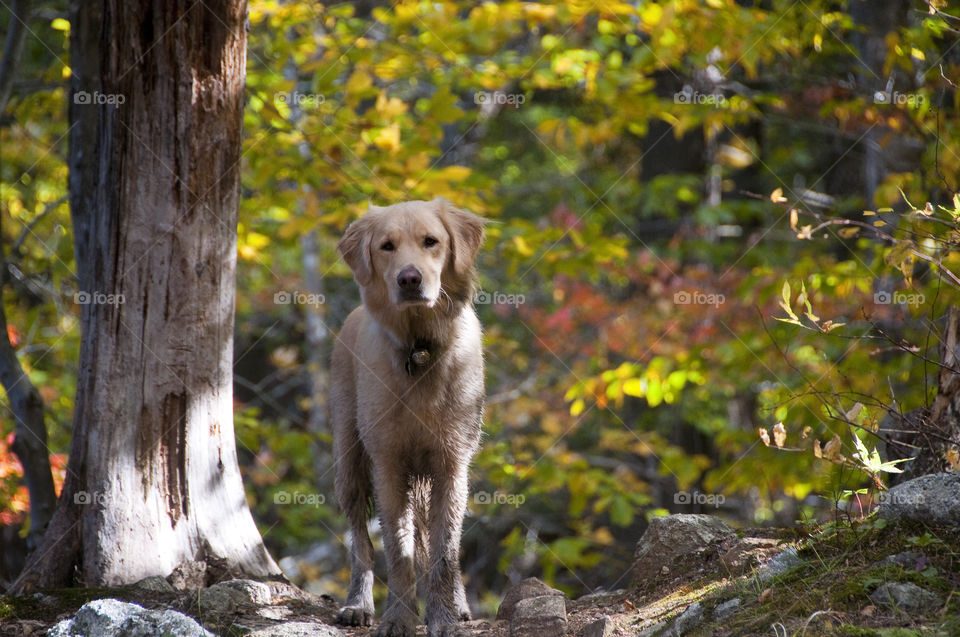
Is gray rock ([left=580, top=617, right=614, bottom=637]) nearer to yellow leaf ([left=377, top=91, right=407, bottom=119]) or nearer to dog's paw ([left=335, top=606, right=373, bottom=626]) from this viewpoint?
dog's paw ([left=335, top=606, right=373, bottom=626])

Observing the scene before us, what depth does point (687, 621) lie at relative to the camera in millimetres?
3420

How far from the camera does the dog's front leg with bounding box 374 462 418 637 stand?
4230mm

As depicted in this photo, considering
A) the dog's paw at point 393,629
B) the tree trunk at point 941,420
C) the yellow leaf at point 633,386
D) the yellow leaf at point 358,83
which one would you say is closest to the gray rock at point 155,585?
the dog's paw at point 393,629

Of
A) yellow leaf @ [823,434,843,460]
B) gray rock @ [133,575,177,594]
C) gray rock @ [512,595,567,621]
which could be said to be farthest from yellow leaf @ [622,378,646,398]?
gray rock @ [133,575,177,594]

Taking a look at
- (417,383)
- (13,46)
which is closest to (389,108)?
(13,46)

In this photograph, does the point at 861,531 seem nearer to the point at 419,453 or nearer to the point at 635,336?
the point at 419,453

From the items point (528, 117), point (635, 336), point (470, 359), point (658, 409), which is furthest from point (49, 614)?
point (528, 117)

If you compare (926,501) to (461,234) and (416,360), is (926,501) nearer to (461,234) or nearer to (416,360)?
(416,360)

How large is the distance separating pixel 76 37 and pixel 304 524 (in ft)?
27.1

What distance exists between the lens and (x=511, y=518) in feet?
40.5

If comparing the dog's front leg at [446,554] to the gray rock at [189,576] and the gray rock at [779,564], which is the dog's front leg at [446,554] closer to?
the gray rock at [189,576]

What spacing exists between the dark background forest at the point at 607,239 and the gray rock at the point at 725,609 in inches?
21.6

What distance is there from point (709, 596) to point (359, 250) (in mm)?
2421

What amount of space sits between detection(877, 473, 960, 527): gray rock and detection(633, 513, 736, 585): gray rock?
100cm
